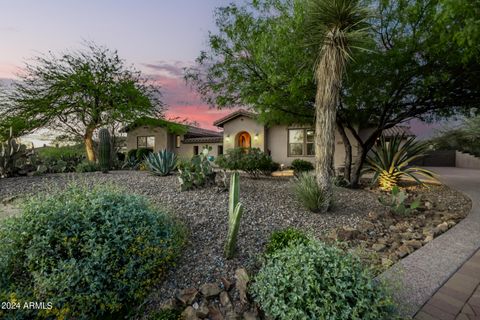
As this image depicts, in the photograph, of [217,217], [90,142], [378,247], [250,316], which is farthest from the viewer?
[90,142]

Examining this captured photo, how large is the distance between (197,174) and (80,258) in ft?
12.3

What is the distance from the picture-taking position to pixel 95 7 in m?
7.60

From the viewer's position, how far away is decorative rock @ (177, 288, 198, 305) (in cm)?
249

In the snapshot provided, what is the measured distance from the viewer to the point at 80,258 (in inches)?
99.2

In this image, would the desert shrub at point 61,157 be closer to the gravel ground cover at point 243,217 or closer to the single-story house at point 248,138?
the gravel ground cover at point 243,217

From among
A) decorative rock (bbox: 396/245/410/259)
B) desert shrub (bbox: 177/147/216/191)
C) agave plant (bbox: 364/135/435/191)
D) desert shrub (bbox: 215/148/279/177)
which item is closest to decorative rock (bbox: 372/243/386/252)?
decorative rock (bbox: 396/245/410/259)

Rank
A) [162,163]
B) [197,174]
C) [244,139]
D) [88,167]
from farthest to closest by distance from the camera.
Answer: [244,139], [88,167], [162,163], [197,174]

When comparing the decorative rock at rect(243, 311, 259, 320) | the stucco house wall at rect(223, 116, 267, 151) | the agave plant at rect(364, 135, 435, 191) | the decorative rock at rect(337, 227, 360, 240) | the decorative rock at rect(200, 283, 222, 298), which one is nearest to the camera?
the decorative rock at rect(243, 311, 259, 320)

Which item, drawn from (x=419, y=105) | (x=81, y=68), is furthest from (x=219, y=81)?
(x=81, y=68)

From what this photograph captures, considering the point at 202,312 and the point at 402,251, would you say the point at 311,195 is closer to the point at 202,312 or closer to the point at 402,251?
the point at 402,251

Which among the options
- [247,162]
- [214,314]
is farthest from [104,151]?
[214,314]

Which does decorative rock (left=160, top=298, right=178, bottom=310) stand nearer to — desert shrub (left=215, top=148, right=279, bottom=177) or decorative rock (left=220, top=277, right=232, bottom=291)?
decorative rock (left=220, top=277, right=232, bottom=291)

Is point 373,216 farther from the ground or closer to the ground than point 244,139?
closer to the ground

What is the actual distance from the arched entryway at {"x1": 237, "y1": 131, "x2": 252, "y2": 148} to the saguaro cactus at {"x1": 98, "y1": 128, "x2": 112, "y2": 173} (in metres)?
9.75
